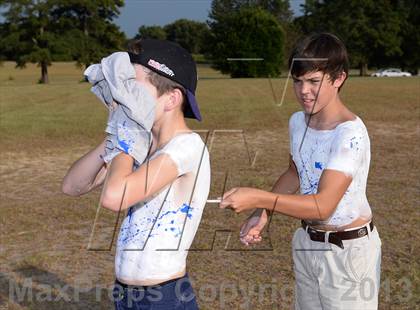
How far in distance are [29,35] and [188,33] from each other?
2046 centimetres

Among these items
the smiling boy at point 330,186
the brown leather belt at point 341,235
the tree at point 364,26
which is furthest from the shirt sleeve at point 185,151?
the tree at point 364,26

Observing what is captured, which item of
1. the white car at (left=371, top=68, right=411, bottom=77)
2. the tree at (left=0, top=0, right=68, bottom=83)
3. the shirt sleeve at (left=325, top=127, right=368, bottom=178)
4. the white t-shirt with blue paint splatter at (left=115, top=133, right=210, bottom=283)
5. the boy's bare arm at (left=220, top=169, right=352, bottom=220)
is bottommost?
the white car at (left=371, top=68, right=411, bottom=77)

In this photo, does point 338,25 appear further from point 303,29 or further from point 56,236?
point 56,236

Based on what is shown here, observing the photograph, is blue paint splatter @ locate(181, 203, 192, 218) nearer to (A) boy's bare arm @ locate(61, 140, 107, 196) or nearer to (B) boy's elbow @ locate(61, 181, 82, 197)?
(A) boy's bare arm @ locate(61, 140, 107, 196)

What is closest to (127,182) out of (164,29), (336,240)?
(336,240)

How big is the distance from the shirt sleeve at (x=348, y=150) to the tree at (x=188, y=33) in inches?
2006

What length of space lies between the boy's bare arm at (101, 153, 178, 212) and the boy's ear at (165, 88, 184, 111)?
0.84 ft

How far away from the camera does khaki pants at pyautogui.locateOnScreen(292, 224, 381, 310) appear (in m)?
2.79

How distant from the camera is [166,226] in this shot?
92.9 inches

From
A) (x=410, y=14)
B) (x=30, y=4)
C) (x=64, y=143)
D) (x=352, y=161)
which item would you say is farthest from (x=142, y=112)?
(x=410, y=14)

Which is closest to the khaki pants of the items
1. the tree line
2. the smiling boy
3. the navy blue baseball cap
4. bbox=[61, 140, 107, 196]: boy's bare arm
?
the smiling boy

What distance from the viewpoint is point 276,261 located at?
19.5ft

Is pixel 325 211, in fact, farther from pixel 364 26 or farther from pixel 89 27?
pixel 364 26

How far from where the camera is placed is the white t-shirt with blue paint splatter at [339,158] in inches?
100
